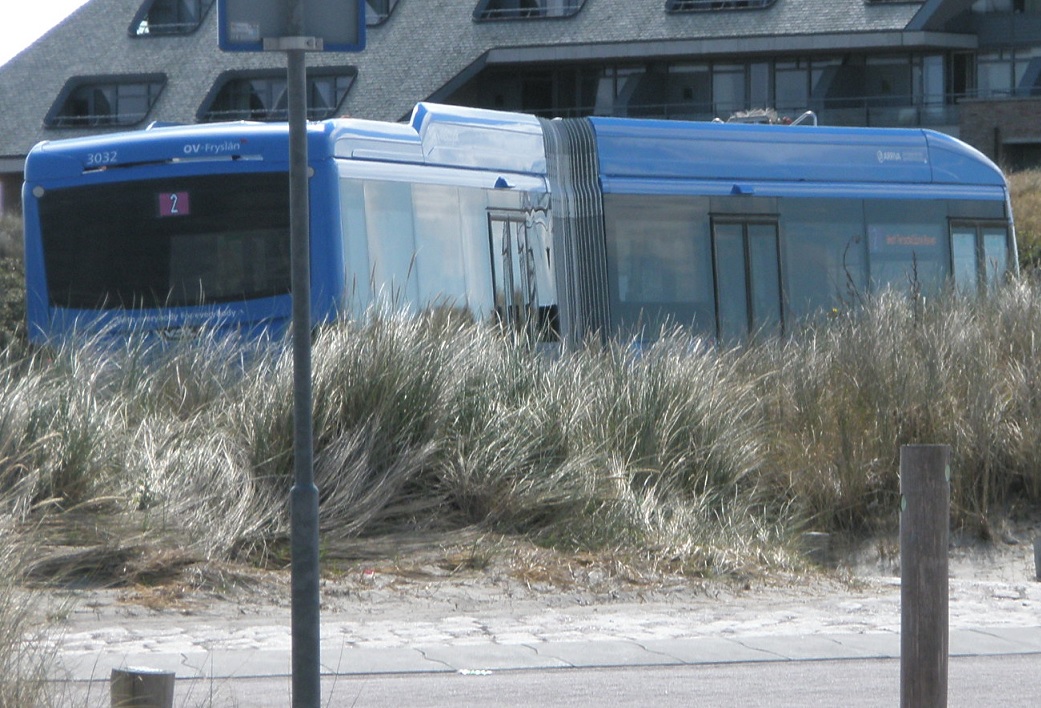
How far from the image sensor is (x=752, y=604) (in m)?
9.08

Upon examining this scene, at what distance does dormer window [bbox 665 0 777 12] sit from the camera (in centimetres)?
5356

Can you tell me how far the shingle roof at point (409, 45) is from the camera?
52.4m

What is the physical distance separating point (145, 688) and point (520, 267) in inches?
424

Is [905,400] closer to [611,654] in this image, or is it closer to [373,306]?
[373,306]

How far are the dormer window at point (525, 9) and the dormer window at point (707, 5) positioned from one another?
3.15m

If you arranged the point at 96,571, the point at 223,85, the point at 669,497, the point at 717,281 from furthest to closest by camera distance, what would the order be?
the point at 223,85, the point at 717,281, the point at 669,497, the point at 96,571

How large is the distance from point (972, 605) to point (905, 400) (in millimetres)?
2938

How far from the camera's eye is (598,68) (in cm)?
5644

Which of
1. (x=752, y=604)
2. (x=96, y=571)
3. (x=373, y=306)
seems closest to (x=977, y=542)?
(x=752, y=604)

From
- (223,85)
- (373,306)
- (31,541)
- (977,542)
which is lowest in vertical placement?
(977,542)

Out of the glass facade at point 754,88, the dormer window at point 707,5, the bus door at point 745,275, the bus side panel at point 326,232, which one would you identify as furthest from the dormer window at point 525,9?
the bus side panel at point 326,232

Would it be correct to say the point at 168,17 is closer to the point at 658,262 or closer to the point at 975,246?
the point at 975,246

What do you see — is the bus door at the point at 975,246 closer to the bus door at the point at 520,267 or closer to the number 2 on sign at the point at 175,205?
the bus door at the point at 520,267

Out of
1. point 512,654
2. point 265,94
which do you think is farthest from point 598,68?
point 512,654
